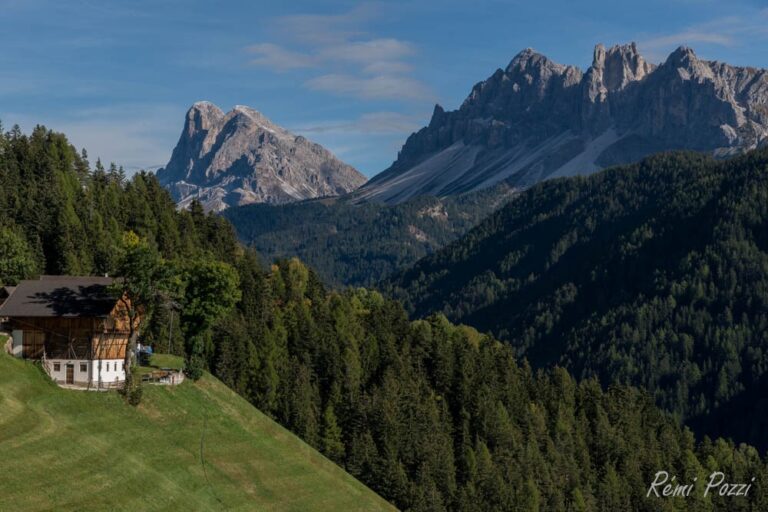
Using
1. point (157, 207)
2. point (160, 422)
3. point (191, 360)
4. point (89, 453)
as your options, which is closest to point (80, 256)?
point (157, 207)

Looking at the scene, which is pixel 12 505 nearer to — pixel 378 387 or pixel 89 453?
pixel 89 453

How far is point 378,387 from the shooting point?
162 m

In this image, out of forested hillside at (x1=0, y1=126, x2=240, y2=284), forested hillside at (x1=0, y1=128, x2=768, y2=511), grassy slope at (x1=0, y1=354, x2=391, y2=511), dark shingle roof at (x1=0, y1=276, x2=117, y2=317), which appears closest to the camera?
grassy slope at (x1=0, y1=354, x2=391, y2=511)

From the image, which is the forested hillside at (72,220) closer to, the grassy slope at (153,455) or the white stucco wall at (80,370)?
the white stucco wall at (80,370)

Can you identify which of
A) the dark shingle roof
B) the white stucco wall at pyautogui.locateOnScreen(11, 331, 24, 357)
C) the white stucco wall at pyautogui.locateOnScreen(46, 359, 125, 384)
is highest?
the dark shingle roof

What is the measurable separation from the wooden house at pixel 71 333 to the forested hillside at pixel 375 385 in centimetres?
802

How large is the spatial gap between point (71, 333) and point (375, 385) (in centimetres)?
6679

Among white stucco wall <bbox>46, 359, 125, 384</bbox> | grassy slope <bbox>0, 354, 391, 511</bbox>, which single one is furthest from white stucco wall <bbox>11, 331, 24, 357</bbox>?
grassy slope <bbox>0, 354, 391, 511</bbox>

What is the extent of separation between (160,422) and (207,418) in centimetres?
722
